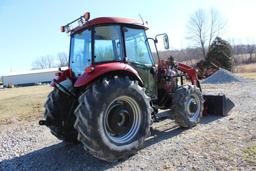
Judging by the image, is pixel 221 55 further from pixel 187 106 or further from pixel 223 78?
pixel 187 106

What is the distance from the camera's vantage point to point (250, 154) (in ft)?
17.5

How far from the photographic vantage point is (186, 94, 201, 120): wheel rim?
7.60m

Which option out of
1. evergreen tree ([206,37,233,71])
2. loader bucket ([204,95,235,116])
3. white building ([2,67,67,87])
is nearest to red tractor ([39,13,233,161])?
loader bucket ([204,95,235,116])

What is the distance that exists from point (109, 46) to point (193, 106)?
287cm

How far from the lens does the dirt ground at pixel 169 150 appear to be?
5.23m

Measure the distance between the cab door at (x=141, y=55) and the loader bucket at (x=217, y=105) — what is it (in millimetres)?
2435

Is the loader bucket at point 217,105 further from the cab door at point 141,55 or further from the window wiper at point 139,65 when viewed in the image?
the window wiper at point 139,65

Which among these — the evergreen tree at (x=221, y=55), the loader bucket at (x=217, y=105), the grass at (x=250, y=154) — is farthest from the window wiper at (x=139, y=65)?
the evergreen tree at (x=221, y=55)

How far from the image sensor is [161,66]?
771cm

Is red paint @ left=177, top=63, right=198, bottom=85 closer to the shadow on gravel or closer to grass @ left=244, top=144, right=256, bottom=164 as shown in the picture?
the shadow on gravel

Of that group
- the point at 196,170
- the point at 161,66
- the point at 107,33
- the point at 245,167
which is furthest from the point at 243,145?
the point at 107,33

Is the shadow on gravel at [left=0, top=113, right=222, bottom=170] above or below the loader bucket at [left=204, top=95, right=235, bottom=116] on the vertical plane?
below

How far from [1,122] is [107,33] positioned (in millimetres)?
7214

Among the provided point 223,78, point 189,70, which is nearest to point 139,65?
point 189,70
